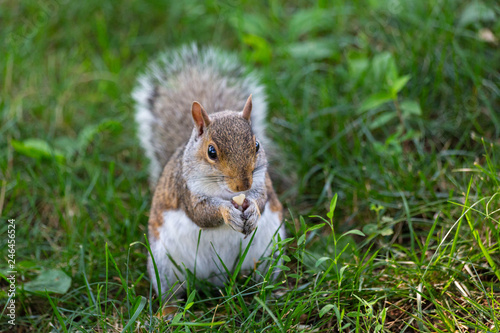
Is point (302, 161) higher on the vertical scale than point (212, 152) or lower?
lower

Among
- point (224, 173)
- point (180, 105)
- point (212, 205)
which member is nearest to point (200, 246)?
point (212, 205)

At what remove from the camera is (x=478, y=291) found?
5.50 ft

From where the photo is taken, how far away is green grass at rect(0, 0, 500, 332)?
5.55 ft

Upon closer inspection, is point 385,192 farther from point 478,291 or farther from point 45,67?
point 45,67

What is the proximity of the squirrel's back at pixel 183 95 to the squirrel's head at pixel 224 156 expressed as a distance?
510mm

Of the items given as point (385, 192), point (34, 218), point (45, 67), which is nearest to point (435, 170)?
point (385, 192)

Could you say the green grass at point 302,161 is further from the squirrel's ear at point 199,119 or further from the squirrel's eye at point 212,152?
the squirrel's ear at point 199,119

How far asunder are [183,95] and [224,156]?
0.90 meters

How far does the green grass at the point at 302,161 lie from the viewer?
5.55ft

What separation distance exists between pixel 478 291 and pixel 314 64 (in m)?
1.53

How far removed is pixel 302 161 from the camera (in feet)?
8.06

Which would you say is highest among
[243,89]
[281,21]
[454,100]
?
[281,21]

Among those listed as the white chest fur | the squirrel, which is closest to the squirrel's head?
the squirrel

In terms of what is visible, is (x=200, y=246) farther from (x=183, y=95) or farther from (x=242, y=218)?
(x=183, y=95)
